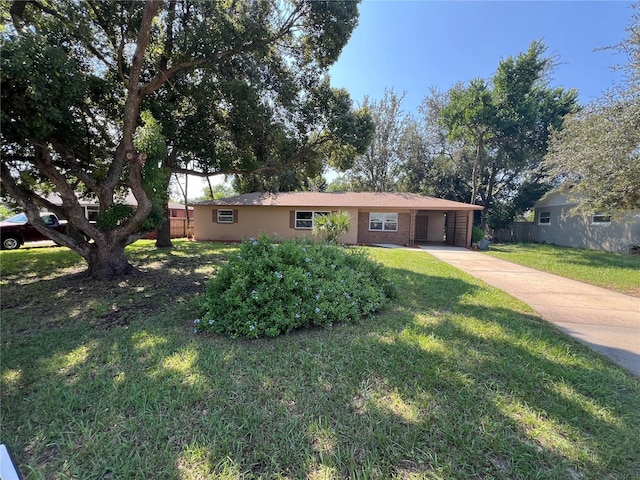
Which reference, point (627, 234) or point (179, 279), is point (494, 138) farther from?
point (179, 279)

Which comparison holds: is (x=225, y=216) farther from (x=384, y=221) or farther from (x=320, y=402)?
(x=320, y=402)

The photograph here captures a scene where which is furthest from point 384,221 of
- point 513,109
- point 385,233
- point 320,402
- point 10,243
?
point 10,243

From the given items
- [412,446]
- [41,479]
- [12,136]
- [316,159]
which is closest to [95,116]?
[12,136]

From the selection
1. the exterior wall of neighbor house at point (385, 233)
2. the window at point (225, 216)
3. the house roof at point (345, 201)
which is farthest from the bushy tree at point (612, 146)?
the window at point (225, 216)

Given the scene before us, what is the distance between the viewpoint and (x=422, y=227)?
1900 centimetres

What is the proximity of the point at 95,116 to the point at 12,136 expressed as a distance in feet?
13.0

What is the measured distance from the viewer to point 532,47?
19516mm

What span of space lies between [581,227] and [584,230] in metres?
0.25

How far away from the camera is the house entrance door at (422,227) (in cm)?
1883

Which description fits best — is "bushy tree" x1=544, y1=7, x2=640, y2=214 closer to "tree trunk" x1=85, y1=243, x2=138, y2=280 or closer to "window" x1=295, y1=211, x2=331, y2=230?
"window" x1=295, y1=211, x2=331, y2=230

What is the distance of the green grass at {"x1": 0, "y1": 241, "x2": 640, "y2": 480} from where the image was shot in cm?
181

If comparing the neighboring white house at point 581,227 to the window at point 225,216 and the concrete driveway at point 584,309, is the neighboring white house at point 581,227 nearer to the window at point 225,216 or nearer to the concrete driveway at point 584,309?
the concrete driveway at point 584,309

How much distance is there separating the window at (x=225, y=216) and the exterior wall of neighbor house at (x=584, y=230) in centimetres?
1675

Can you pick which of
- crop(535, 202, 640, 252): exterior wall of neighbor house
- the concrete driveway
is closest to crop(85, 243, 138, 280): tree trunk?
the concrete driveway
